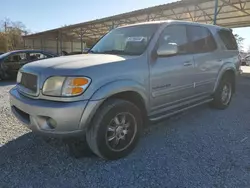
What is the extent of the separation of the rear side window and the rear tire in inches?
29.0

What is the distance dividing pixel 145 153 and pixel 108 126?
76 cm

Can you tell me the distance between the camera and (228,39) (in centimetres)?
566

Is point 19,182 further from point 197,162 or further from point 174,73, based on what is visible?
point 174,73

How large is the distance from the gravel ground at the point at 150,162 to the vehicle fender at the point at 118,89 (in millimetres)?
896

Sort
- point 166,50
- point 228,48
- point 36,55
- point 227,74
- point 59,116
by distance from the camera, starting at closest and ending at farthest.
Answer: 1. point 59,116
2. point 166,50
3. point 228,48
4. point 227,74
5. point 36,55

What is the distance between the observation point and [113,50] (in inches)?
154

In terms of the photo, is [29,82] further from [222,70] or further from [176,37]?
[222,70]

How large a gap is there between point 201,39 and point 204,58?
0.40 metres

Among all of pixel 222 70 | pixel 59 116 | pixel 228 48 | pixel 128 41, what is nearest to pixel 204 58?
pixel 222 70

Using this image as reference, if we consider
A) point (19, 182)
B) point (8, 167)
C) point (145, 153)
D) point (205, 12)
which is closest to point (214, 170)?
point (145, 153)

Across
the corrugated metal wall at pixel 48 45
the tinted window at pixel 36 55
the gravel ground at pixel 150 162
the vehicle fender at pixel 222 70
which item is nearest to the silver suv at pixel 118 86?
the gravel ground at pixel 150 162

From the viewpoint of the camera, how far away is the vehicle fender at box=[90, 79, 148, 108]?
9.35ft

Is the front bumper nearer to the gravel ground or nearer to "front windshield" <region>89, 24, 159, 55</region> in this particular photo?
the gravel ground

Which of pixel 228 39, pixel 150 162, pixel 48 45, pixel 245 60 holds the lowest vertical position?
pixel 150 162
